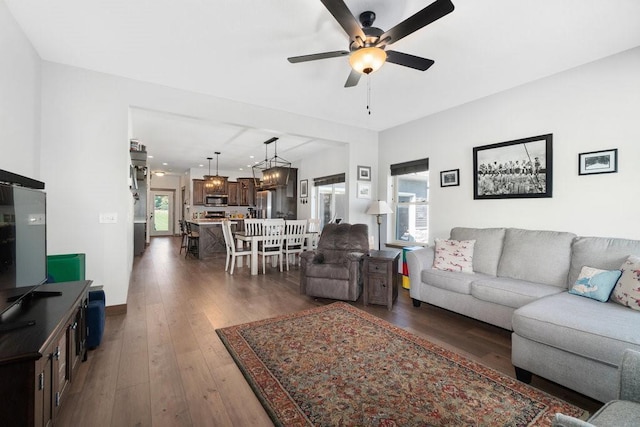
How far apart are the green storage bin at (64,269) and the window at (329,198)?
16.8 ft

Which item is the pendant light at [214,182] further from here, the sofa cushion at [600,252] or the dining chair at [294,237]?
Result: the sofa cushion at [600,252]

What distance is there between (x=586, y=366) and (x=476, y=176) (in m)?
2.65

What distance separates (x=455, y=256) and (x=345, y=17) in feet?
9.12

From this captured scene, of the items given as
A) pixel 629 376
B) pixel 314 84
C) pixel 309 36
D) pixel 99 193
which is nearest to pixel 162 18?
pixel 309 36

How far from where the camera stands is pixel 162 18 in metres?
2.30

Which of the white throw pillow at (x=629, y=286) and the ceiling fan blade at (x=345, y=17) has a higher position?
the ceiling fan blade at (x=345, y=17)

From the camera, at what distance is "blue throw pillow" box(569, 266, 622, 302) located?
2238mm

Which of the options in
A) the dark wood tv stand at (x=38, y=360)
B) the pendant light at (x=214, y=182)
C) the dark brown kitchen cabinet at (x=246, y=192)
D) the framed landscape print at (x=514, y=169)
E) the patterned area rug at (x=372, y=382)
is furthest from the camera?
the dark brown kitchen cabinet at (x=246, y=192)

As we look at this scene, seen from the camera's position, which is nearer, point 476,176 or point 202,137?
point 476,176

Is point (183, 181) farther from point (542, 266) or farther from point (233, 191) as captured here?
point (542, 266)

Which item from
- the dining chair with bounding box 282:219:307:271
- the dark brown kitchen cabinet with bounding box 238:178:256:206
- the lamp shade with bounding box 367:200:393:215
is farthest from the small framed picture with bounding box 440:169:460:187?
the dark brown kitchen cabinet with bounding box 238:178:256:206

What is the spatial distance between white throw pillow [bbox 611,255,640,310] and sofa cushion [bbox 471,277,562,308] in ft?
1.46

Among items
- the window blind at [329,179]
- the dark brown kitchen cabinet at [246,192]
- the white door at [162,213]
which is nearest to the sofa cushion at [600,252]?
the window blind at [329,179]

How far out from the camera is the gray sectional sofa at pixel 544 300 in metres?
1.74
